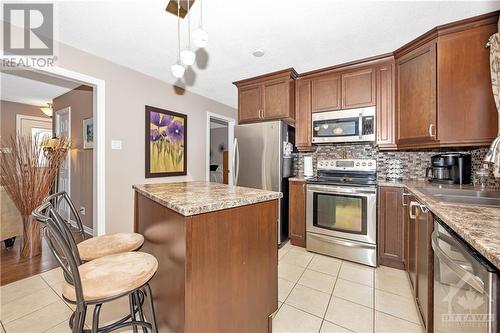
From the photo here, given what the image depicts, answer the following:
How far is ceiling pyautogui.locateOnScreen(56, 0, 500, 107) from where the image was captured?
1711 millimetres

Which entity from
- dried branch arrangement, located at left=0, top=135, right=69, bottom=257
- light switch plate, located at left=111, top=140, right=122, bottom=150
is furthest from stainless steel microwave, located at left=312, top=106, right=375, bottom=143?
dried branch arrangement, located at left=0, top=135, right=69, bottom=257

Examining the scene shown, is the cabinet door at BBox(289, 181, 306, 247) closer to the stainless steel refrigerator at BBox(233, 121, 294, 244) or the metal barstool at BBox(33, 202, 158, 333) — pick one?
the stainless steel refrigerator at BBox(233, 121, 294, 244)

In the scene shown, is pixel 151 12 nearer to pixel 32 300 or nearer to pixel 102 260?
pixel 102 260

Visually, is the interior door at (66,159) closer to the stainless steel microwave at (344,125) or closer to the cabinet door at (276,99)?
the cabinet door at (276,99)

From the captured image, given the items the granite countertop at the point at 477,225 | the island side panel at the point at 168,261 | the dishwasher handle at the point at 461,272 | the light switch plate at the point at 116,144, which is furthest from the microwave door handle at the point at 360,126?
the light switch plate at the point at 116,144

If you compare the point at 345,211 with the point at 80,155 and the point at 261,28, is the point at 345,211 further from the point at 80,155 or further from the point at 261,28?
the point at 80,155

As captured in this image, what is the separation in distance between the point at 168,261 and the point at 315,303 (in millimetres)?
1331

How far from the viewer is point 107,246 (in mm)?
1376

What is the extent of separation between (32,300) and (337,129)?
140 inches

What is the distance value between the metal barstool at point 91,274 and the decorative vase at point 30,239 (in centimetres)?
232

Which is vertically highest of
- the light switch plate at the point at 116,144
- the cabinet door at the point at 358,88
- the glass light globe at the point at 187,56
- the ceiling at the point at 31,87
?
the ceiling at the point at 31,87

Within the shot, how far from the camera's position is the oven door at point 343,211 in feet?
7.84

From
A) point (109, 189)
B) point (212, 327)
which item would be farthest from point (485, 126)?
point (109, 189)

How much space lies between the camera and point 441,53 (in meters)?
1.96
